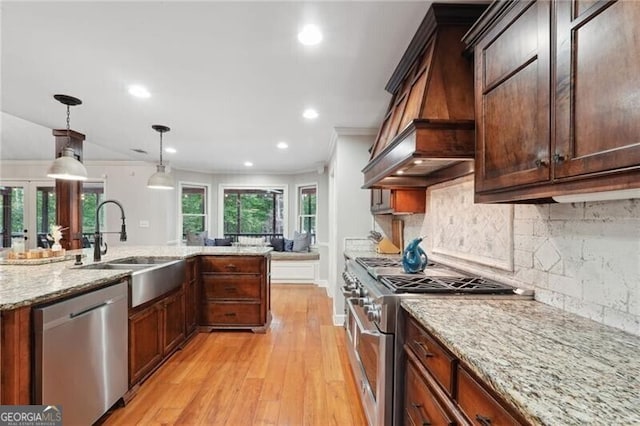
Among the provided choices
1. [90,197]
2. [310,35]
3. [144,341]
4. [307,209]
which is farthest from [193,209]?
[310,35]

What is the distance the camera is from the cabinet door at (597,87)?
807 millimetres

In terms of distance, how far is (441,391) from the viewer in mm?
1136

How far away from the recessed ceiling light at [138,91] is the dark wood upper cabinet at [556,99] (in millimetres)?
2610

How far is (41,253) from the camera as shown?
8.70 ft

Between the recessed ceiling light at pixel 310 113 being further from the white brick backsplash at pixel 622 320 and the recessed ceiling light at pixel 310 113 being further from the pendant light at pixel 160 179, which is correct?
the white brick backsplash at pixel 622 320

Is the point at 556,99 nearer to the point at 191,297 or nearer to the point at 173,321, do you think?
the point at 173,321

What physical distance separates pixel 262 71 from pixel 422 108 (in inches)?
53.1

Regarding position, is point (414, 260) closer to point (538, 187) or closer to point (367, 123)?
point (538, 187)

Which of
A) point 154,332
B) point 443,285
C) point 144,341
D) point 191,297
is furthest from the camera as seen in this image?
point 191,297

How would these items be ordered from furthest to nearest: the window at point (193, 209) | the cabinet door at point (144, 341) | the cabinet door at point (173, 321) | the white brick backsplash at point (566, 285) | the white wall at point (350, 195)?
the window at point (193, 209)
the white wall at point (350, 195)
the cabinet door at point (173, 321)
the cabinet door at point (144, 341)
the white brick backsplash at point (566, 285)

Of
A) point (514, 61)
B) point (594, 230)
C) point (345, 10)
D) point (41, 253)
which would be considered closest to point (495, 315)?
point (594, 230)

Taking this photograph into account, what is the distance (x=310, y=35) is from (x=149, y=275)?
2.15m

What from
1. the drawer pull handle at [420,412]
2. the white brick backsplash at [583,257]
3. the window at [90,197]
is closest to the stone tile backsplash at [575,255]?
the white brick backsplash at [583,257]

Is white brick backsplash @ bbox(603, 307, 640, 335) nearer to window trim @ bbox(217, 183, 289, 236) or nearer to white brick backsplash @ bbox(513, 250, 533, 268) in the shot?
white brick backsplash @ bbox(513, 250, 533, 268)
